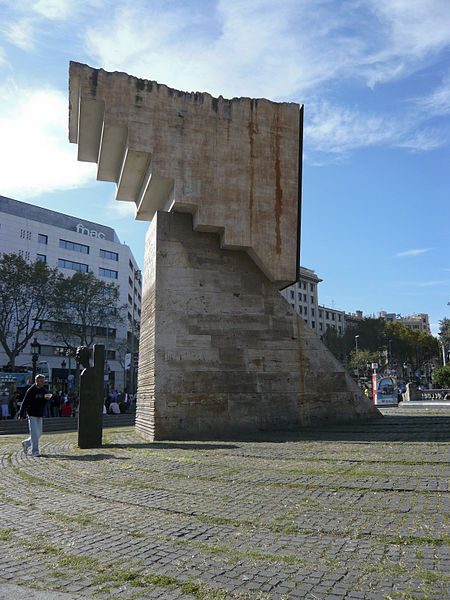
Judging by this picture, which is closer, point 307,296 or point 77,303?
point 77,303

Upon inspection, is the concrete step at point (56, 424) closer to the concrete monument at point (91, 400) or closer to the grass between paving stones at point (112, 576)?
the concrete monument at point (91, 400)

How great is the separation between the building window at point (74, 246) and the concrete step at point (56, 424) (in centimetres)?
4143

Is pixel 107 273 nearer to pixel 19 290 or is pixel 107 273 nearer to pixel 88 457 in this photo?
pixel 19 290

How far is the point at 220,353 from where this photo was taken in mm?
13539

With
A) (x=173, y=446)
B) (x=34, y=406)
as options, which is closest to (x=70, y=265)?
(x=34, y=406)

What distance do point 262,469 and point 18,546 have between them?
4198 mm

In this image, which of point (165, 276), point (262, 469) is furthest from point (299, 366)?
point (262, 469)

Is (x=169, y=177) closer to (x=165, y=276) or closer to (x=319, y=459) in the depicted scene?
(x=165, y=276)

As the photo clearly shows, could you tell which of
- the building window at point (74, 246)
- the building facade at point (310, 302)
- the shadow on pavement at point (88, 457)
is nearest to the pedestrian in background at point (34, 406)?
the shadow on pavement at point (88, 457)

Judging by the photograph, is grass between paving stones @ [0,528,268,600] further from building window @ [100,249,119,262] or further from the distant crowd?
building window @ [100,249,119,262]

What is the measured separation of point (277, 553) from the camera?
403 centimetres

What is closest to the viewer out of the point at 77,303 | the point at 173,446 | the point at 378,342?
the point at 173,446

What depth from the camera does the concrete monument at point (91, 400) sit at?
11297 mm

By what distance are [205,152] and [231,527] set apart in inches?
441
